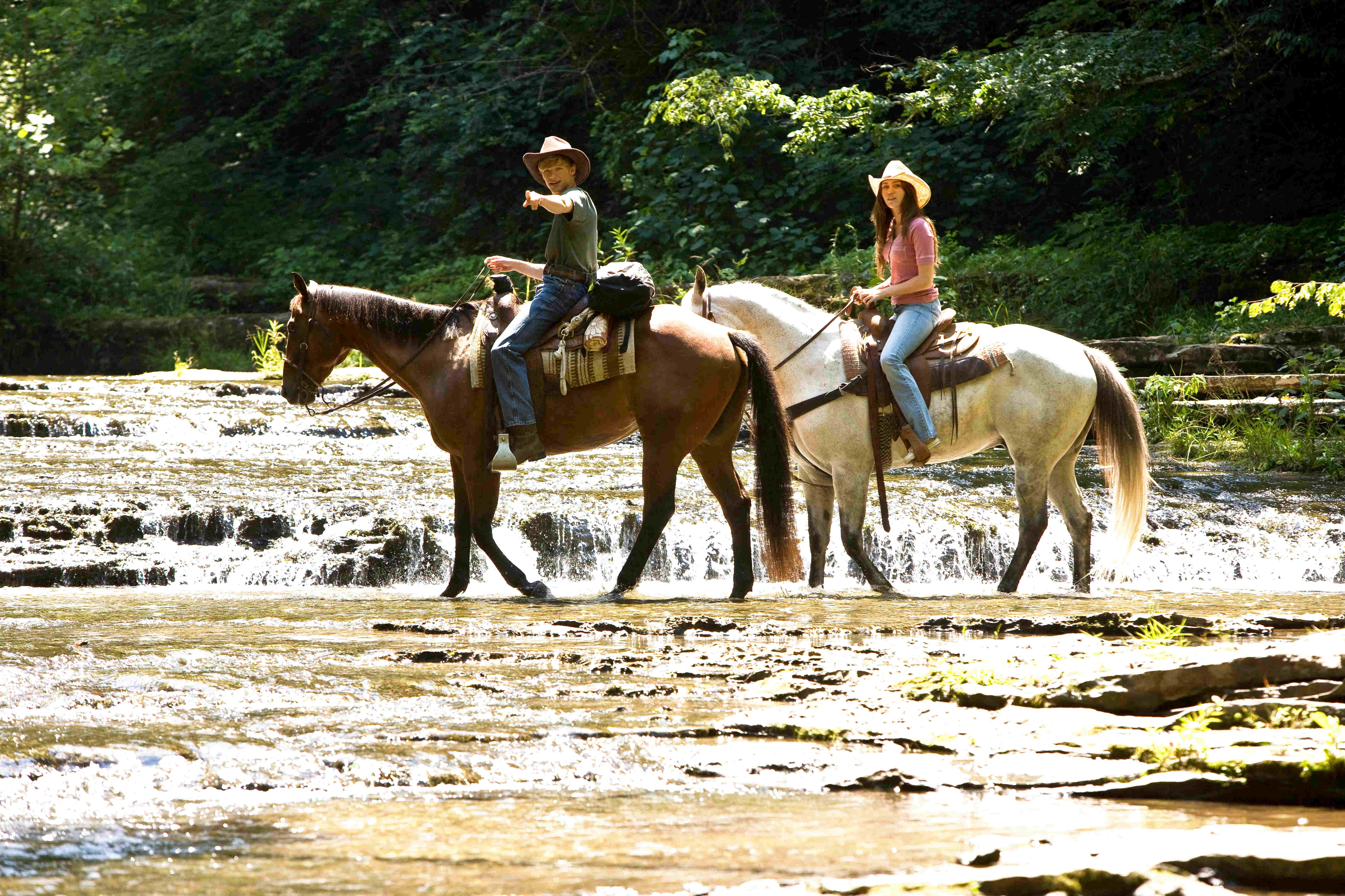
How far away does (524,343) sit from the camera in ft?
26.7

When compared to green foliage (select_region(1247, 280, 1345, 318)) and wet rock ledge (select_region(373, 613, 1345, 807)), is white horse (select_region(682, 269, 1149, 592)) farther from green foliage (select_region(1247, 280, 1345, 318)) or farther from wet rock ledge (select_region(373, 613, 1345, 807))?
wet rock ledge (select_region(373, 613, 1345, 807))

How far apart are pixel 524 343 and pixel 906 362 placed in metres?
2.28

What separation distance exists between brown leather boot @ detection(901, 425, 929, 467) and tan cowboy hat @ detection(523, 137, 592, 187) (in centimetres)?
238

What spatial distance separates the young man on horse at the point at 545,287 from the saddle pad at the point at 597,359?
0.17m

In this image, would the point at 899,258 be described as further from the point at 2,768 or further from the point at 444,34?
the point at 444,34

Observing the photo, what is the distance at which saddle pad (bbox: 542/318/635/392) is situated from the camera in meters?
8.07

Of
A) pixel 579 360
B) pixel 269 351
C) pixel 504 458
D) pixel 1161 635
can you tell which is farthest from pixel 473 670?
pixel 269 351

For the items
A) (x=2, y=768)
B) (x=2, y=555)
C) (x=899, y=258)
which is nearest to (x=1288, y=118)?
(x=899, y=258)

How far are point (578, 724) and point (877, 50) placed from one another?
820 inches

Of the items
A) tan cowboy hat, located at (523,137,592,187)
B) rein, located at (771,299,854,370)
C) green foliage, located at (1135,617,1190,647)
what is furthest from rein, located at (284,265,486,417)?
green foliage, located at (1135,617,1190,647)

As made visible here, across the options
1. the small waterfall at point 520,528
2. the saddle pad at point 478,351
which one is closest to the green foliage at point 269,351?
the small waterfall at point 520,528

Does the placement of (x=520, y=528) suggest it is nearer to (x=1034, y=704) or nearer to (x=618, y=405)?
(x=618, y=405)

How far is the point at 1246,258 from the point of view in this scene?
1761 cm

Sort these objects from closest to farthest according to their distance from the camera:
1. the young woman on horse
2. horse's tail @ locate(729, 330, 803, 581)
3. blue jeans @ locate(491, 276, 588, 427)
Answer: blue jeans @ locate(491, 276, 588, 427)
horse's tail @ locate(729, 330, 803, 581)
the young woman on horse
